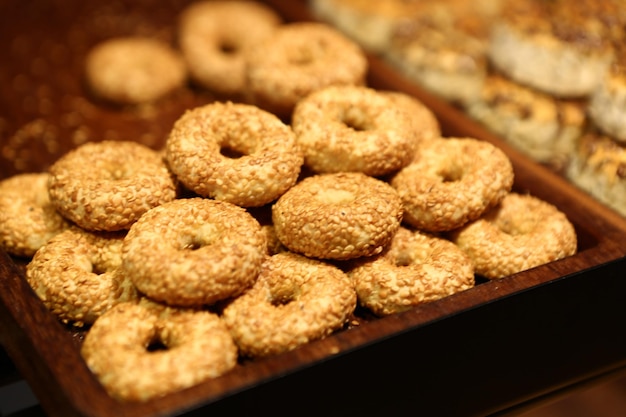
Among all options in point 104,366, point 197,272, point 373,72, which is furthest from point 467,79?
point 104,366

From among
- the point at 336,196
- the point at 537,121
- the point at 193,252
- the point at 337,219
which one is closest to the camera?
the point at 193,252

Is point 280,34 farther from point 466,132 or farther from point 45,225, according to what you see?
point 45,225

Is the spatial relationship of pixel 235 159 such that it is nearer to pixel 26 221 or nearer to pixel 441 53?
pixel 26 221

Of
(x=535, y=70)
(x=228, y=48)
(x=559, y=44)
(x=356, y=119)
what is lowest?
(x=228, y=48)

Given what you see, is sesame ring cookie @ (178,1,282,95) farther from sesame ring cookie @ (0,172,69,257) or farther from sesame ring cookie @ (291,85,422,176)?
sesame ring cookie @ (0,172,69,257)

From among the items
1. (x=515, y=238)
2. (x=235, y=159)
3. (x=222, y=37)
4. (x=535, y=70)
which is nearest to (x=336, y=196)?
(x=235, y=159)

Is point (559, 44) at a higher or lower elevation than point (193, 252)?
higher

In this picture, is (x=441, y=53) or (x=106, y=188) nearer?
(x=106, y=188)

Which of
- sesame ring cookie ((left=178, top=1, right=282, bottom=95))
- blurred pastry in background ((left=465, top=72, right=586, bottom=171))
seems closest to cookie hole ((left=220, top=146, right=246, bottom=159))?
sesame ring cookie ((left=178, top=1, right=282, bottom=95))
